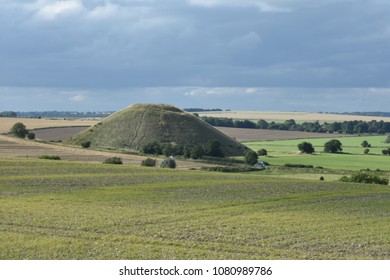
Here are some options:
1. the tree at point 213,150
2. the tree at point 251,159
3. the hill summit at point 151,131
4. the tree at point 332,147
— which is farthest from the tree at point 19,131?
the tree at point 332,147

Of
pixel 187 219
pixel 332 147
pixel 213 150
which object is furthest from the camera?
pixel 332 147

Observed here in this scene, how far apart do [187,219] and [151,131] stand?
132 meters

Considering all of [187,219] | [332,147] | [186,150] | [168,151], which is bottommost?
[187,219]

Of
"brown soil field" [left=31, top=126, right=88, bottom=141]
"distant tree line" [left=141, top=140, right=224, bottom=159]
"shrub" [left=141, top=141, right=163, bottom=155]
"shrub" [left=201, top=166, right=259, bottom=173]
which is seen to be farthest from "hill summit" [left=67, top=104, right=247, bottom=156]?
"shrub" [left=201, top=166, right=259, bottom=173]

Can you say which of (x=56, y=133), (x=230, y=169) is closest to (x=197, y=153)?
(x=230, y=169)

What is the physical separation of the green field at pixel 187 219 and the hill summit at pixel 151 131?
91.6 m

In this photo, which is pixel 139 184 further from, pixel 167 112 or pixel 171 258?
pixel 167 112

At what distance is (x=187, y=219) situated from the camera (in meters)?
37.0

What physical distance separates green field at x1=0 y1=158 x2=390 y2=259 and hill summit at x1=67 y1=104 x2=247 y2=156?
3605 inches

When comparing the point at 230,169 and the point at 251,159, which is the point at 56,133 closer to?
the point at 251,159

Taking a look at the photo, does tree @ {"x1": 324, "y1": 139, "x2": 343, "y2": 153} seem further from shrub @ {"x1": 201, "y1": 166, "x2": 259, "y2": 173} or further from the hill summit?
A: shrub @ {"x1": 201, "y1": 166, "x2": 259, "y2": 173}

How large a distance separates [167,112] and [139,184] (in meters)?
125

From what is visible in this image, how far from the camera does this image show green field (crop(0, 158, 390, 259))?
88.2 feet

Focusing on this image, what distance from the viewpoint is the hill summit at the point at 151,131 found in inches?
6369
